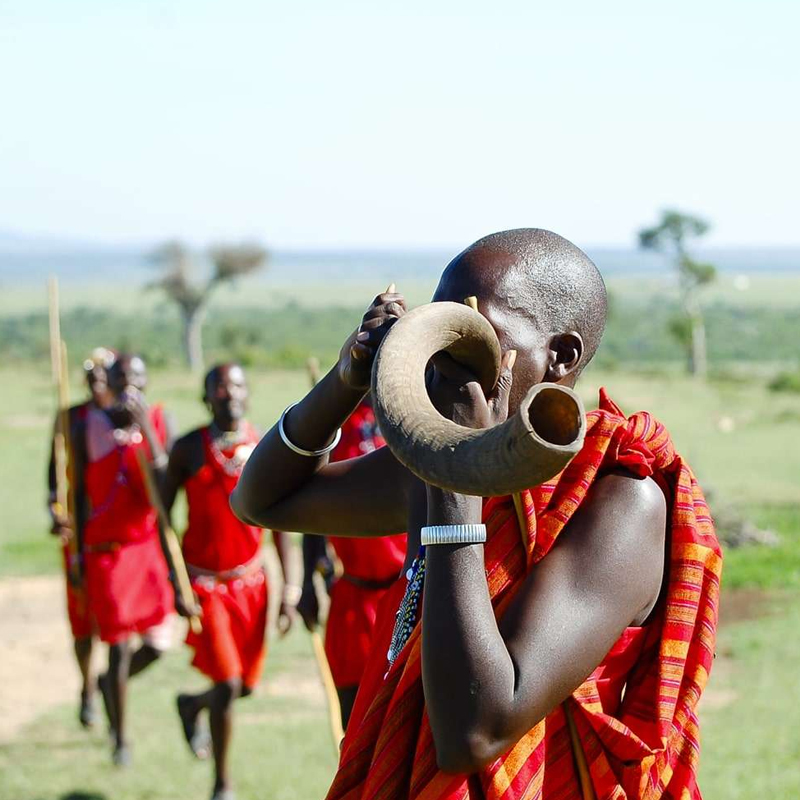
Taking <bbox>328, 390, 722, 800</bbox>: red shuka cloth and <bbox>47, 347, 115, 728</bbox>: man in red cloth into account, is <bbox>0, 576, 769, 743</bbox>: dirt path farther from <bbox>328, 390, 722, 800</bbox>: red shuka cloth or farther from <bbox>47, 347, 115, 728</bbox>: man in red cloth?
<bbox>328, 390, 722, 800</bbox>: red shuka cloth

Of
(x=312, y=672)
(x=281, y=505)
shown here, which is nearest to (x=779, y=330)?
(x=312, y=672)

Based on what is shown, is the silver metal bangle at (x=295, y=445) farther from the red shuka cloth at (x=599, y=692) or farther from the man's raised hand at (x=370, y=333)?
the red shuka cloth at (x=599, y=692)

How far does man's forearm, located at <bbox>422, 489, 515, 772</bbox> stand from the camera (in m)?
1.94

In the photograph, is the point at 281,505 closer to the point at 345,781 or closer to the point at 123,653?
the point at 345,781

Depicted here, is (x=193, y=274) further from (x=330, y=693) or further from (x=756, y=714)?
(x=330, y=693)

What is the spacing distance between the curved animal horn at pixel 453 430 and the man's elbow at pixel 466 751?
1.29 feet

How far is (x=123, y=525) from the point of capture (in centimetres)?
734

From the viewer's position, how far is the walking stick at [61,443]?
274 inches

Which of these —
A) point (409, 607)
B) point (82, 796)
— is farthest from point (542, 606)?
point (82, 796)

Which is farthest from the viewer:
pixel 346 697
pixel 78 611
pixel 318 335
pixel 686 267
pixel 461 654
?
pixel 318 335

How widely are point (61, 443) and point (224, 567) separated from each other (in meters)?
1.78

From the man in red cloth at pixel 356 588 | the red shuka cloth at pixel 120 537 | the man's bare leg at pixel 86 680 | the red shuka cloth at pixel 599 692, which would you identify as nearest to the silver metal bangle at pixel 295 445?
the red shuka cloth at pixel 599 692

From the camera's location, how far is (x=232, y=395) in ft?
21.6

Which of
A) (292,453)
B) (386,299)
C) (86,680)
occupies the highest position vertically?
(386,299)
